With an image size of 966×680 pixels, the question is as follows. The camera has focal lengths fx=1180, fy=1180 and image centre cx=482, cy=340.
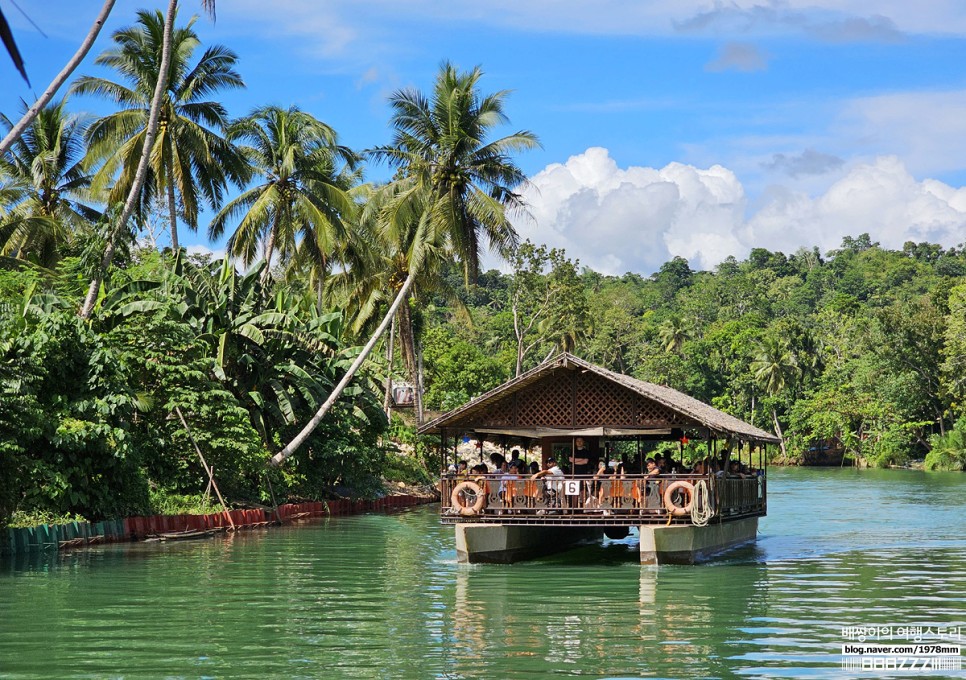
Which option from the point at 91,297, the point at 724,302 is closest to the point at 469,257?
the point at 91,297

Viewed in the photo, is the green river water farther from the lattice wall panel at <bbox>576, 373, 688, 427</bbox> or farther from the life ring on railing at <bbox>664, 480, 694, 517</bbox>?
the lattice wall panel at <bbox>576, 373, 688, 427</bbox>

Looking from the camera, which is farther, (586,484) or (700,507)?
(586,484)

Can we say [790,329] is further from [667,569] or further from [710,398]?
[667,569]

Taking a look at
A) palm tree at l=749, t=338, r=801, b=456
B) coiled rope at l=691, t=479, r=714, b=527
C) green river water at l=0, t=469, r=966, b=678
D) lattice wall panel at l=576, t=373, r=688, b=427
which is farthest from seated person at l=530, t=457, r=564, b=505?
palm tree at l=749, t=338, r=801, b=456

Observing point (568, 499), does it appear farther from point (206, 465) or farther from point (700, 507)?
point (206, 465)

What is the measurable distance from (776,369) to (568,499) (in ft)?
206

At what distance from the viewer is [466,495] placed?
837 inches

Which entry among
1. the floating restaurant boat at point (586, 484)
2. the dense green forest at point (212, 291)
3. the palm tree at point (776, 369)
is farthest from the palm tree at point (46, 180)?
the palm tree at point (776, 369)

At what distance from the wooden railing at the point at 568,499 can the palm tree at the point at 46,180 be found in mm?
22266

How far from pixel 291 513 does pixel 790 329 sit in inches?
2186

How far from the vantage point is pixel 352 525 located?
31.6m

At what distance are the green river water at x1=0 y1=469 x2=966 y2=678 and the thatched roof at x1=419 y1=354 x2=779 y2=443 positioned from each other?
2567mm

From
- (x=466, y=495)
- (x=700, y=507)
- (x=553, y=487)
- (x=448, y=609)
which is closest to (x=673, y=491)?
(x=700, y=507)

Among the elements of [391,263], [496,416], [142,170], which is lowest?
[496,416]
